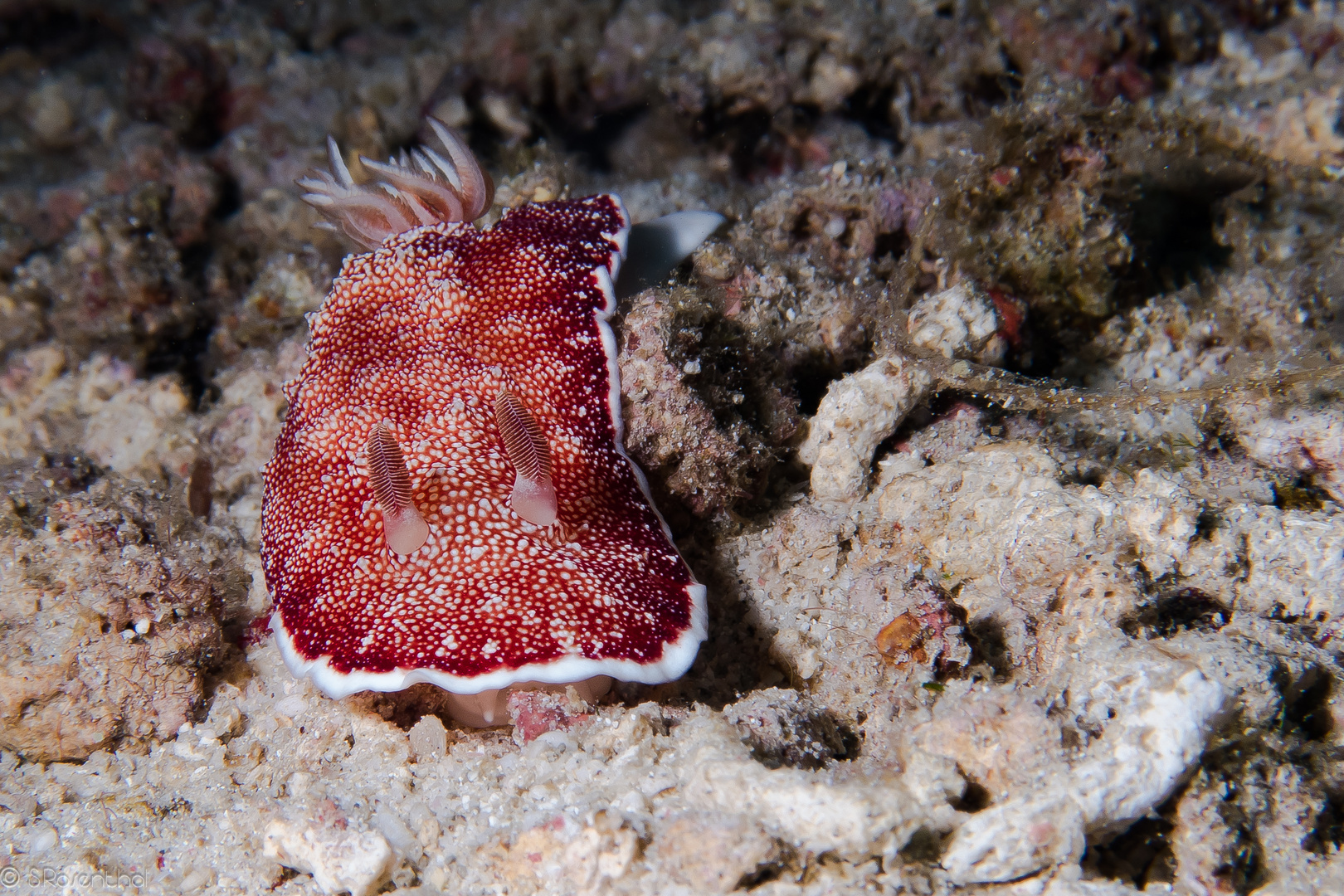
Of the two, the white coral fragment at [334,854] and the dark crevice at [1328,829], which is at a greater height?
the dark crevice at [1328,829]

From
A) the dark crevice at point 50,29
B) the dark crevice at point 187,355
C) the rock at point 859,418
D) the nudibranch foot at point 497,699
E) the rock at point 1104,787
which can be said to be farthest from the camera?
the dark crevice at point 50,29

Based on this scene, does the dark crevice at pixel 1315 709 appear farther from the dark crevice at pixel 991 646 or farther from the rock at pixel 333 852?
the rock at pixel 333 852

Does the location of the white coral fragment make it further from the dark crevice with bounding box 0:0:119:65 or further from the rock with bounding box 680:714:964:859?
the dark crevice with bounding box 0:0:119:65

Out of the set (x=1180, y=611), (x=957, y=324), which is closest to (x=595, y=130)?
(x=957, y=324)

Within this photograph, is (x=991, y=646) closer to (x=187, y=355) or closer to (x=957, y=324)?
(x=957, y=324)

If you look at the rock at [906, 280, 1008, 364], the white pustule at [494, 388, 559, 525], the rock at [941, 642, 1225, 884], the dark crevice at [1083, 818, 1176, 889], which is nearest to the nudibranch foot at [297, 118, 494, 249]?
the white pustule at [494, 388, 559, 525]

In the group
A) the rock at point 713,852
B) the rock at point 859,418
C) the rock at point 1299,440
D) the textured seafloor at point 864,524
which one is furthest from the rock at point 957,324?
the rock at point 713,852

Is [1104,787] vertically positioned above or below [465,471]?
above
